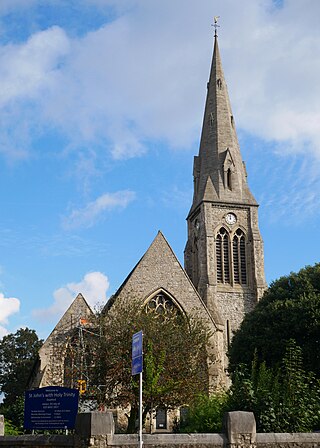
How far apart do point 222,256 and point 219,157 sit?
8.50m

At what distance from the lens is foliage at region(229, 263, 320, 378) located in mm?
27859

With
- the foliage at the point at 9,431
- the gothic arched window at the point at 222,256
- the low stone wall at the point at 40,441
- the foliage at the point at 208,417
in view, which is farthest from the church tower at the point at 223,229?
the low stone wall at the point at 40,441

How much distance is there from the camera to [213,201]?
43.2m

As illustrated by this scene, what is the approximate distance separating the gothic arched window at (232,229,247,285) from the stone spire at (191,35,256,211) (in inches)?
112

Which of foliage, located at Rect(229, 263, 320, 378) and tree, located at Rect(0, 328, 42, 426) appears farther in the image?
tree, located at Rect(0, 328, 42, 426)

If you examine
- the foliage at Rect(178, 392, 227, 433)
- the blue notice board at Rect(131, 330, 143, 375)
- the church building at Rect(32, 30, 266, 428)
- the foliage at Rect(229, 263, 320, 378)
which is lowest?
the foliage at Rect(178, 392, 227, 433)

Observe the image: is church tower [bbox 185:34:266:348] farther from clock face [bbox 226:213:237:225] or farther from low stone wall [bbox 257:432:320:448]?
low stone wall [bbox 257:432:320:448]

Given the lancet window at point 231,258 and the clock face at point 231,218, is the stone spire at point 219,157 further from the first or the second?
the lancet window at point 231,258

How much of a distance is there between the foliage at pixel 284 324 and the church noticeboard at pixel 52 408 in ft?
53.3

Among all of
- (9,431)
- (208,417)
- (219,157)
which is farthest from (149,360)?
(219,157)

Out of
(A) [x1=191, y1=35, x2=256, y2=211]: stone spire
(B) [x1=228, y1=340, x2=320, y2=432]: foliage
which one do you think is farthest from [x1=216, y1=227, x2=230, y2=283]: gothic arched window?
(B) [x1=228, y1=340, x2=320, y2=432]: foliage

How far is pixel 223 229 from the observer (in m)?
43.1

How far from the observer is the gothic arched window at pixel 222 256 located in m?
41.7

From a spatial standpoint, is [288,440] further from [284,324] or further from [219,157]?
[219,157]
